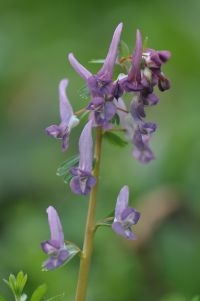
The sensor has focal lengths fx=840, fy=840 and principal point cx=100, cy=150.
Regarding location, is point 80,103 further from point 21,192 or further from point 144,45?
point 144,45

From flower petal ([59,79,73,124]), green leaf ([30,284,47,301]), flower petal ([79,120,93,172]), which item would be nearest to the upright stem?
flower petal ([79,120,93,172])

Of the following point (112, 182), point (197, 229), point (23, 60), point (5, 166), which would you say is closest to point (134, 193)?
point (112, 182)

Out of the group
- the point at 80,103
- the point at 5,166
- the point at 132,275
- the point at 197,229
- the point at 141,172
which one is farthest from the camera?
the point at 80,103

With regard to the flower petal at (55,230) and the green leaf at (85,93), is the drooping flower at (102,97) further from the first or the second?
the flower petal at (55,230)

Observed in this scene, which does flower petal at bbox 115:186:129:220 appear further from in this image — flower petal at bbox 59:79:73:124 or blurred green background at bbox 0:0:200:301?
blurred green background at bbox 0:0:200:301

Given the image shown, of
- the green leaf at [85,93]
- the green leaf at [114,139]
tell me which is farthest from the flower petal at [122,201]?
the green leaf at [85,93]

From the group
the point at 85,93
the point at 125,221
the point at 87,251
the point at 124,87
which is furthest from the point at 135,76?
the point at 87,251

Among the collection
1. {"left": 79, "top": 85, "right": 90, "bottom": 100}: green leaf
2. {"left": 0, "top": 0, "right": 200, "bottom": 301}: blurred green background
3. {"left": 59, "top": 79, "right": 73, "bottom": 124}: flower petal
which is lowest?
{"left": 0, "top": 0, "right": 200, "bottom": 301}: blurred green background
